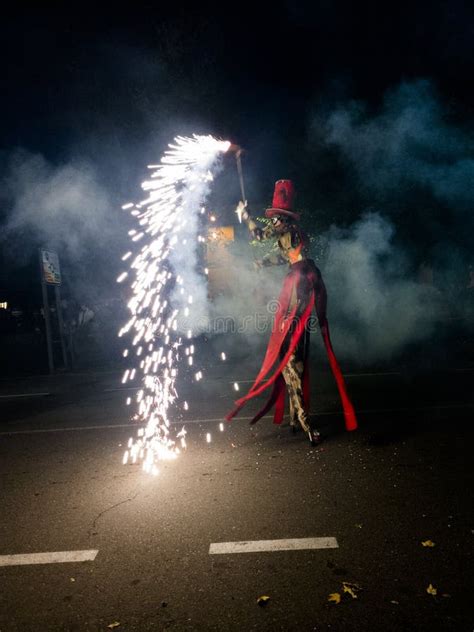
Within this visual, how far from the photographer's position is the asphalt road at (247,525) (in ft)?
8.31

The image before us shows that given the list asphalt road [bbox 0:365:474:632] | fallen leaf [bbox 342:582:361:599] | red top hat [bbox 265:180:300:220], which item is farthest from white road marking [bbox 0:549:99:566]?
red top hat [bbox 265:180:300:220]

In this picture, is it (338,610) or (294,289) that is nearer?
(338,610)

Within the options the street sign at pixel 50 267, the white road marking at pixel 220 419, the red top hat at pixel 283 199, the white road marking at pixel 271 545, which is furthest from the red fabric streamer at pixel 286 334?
the street sign at pixel 50 267

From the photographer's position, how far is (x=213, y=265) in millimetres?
18906

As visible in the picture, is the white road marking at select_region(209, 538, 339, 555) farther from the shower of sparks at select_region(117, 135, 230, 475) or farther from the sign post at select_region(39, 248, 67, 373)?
the sign post at select_region(39, 248, 67, 373)

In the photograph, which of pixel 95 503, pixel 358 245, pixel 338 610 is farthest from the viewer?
pixel 358 245

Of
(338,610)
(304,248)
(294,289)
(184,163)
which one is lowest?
(338,610)

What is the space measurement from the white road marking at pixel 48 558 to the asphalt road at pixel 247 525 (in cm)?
5

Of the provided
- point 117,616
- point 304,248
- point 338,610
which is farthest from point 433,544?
point 304,248

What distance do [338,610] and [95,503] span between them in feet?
7.49

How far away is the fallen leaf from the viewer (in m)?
2.60

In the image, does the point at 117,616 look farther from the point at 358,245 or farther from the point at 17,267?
the point at 17,267

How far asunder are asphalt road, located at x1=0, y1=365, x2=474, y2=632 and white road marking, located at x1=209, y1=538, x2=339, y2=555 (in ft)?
0.17

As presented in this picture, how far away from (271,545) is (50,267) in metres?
11.2
